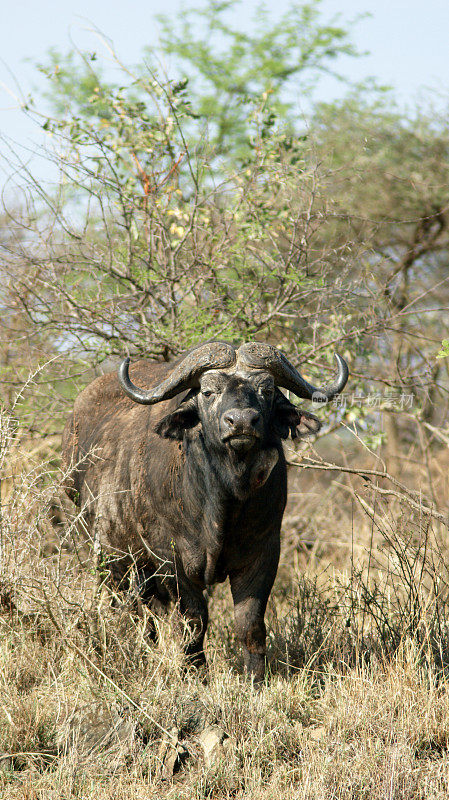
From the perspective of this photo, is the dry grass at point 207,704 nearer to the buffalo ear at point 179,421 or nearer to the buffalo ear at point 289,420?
the buffalo ear at point 179,421

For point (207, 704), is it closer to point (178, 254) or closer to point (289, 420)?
point (289, 420)

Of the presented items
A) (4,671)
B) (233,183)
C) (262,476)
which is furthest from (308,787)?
(233,183)

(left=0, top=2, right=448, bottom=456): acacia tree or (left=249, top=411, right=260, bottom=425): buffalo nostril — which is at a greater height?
(left=0, top=2, right=448, bottom=456): acacia tree

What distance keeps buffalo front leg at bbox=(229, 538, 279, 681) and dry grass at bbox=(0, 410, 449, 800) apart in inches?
4.8

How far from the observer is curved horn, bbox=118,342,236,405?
4336mm

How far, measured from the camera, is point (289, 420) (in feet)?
14.8

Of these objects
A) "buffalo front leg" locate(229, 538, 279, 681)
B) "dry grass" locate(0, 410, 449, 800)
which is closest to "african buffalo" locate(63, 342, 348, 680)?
"buffalo front leg" locate(229, 538, 279, 681)

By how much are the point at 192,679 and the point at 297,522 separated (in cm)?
449

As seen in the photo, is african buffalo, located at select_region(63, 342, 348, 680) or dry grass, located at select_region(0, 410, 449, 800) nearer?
dry grass, located at select_region(0, 410, 449, 800)

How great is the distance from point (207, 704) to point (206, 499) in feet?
3.36

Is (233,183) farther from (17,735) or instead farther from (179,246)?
(17,735)

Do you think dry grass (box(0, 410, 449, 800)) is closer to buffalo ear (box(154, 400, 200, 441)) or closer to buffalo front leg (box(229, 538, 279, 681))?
buffalo front leg (box(229, 538, 279, 681))

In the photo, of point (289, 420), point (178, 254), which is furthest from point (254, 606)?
point (178, 254)

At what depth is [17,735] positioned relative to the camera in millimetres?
3736
